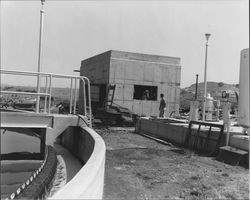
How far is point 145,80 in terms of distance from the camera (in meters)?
24.2

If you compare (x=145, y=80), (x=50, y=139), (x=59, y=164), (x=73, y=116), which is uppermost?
(x=145, y=80)

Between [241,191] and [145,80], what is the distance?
18.0 m

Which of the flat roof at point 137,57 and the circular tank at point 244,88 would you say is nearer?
the circular tank at point 244,88

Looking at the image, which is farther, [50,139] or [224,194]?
[50,139]

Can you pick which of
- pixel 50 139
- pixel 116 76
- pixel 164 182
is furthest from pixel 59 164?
pixel 116 76

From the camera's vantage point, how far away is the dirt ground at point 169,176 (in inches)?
246

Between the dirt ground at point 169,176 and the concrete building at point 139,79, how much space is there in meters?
12.7

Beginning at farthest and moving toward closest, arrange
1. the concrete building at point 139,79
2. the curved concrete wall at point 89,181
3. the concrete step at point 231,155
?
the concrete building at point 139,79 → the concrete step at point 231,155 → the curved concrete wall at point 89,181

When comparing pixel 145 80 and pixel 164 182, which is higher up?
pixel 145 80

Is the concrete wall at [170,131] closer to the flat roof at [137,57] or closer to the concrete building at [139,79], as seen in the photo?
the concrete building at [139,79]

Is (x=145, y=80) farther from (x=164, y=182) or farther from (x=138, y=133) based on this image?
(x=164, y=182)

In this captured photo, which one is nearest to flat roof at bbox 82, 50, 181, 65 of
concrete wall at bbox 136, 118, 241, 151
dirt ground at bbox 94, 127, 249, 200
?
concrete wall at bbox 136, 118, 241, 151

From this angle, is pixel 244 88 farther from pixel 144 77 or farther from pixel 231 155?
pixel 144 77

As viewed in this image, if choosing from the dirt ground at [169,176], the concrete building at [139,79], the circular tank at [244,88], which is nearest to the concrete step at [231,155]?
the dirt ground at [169,176]
